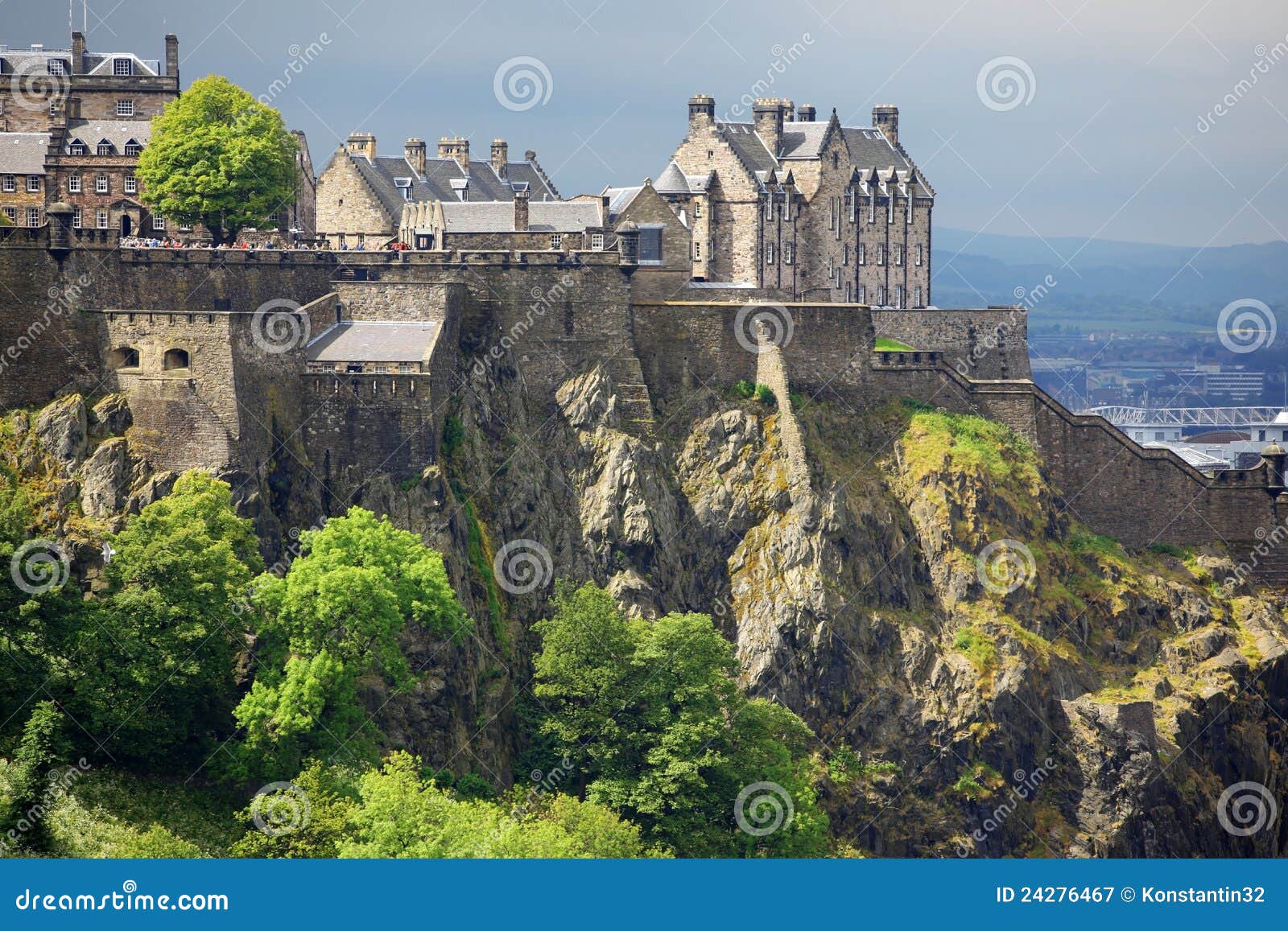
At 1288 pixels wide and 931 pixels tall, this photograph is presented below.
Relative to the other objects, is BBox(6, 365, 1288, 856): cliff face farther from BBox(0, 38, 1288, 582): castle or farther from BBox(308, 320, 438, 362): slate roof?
BBox(308, 320, 438, 362): slate roof

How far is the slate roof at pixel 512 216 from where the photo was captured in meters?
82.2

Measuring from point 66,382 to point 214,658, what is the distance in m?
12.2

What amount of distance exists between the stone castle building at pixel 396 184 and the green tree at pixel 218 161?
7780mm

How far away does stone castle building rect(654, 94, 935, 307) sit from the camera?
308ft

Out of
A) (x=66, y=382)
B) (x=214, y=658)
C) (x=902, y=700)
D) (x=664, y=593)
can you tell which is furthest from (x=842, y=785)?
(x=66, y=382)

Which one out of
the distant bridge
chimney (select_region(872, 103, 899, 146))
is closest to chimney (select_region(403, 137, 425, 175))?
chimney (select_region(872, 103, 899, 146))

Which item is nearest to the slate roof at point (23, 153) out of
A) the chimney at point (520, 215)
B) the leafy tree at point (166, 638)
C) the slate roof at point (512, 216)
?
the slate roof at point (512, 216)

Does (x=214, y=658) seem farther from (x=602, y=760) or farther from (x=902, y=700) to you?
(x=902, y=700)

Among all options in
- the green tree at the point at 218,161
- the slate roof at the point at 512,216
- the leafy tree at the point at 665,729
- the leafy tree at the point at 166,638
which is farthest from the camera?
the slate roof at the point at 512,216

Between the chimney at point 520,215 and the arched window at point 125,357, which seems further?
the chimney at point 520,215

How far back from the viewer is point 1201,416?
197750mm

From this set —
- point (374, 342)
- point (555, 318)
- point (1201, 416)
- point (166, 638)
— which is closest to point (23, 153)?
point (374, 342)

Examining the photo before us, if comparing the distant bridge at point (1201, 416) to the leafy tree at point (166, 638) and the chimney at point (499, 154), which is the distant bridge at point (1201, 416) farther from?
the leafy tree at point (166, 638)

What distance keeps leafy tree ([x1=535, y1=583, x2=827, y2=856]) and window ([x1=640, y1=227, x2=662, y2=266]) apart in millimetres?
20810
